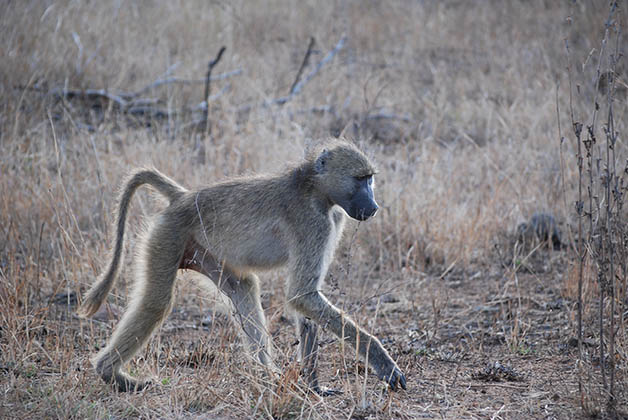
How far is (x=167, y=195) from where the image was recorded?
354 cm

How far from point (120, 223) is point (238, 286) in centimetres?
66

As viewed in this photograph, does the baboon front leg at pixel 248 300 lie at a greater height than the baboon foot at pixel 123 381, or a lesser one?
greater

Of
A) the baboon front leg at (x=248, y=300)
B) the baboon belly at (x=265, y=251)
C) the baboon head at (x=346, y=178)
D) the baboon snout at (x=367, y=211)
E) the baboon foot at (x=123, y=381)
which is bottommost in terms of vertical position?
the baboon foot at (x=123, y=381)

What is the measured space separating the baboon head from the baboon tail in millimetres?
737

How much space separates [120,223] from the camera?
338 centimetres

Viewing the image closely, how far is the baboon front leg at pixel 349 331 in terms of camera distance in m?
2.94

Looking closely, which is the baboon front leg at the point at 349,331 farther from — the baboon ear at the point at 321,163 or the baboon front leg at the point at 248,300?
the baboon ear at the point at 321,163

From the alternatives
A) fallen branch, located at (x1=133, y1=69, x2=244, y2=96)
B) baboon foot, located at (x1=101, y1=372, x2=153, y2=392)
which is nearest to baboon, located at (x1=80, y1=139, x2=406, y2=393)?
baboon foot, located at (x1=101, y1=372, x2=153, y2=392)

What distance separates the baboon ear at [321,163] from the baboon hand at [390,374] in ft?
3.30

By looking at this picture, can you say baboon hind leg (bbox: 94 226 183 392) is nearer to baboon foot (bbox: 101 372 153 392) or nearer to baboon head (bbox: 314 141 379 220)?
baboon foot (bbox: 101 372 153 392)

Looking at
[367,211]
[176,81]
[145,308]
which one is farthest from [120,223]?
[176,81]

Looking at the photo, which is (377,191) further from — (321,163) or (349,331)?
(349,331)

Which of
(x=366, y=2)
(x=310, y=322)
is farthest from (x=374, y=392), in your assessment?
(x=366, y=2)

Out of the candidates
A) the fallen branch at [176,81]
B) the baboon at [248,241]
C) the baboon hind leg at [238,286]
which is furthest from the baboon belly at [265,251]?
the fallen branch at [176,81]
